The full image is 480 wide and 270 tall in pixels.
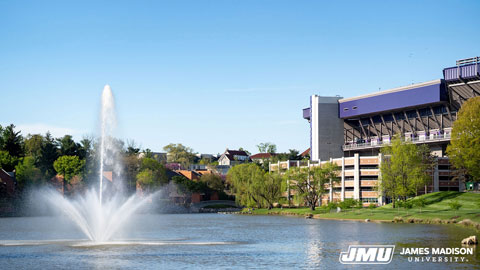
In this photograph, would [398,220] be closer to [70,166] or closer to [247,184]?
[247,184]

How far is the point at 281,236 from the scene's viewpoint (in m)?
68.2

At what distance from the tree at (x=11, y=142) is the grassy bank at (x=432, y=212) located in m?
85.5

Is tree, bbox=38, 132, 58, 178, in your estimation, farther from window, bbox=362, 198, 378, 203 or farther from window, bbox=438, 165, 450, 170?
window, bbox=438, 165, 450, 170

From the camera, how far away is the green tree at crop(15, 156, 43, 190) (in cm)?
14288

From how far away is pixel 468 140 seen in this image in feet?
324

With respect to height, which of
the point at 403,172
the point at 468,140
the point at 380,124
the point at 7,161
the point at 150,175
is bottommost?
the point at 403,172

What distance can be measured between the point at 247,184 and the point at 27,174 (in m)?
52.6

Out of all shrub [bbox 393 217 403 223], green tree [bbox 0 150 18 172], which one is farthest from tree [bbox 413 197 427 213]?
green tree [bbox 0 150 18 172]

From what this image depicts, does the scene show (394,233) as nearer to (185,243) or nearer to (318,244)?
(318,244)

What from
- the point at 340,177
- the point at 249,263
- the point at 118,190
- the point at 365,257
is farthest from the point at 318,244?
the point at 118,190

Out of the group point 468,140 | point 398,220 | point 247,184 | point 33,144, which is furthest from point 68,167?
point 468,140

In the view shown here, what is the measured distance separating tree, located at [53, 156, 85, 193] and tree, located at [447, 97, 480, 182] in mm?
91911

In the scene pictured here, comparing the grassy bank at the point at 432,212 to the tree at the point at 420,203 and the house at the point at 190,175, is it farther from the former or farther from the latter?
the house at the point at 190,175

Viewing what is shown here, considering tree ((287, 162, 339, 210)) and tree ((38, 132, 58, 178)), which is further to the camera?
tree ((38, 132, 58, 178))
